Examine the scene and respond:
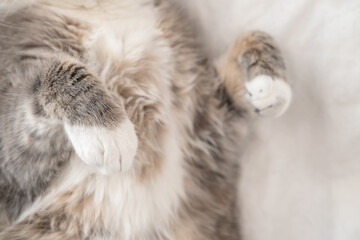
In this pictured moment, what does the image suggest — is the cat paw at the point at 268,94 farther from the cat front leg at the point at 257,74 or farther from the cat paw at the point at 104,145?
the cat paw at the point at 104,145

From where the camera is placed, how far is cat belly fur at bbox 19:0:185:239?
110 centimetres

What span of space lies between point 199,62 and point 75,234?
726 millimetres

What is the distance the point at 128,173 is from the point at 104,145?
0.56 ft

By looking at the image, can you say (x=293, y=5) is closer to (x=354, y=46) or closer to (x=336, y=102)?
(x=354, y=46)

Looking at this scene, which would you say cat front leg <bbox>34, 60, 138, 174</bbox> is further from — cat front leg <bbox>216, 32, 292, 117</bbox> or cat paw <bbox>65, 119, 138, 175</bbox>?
cat front leg <bbox>216, 32, 292, 117</bbox>

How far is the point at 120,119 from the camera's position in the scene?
1.00 m

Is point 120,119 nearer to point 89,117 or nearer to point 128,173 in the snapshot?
point 89,117

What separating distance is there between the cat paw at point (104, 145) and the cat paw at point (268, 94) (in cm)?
43

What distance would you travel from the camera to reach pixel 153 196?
1149mm

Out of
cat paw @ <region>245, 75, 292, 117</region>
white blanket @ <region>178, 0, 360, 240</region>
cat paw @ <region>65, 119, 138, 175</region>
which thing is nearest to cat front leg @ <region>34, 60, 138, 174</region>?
cat paw @ <region>65, 119, 138, 175</region>

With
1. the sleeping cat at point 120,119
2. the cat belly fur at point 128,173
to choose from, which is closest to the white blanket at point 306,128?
the sleeping cat at point 120,119

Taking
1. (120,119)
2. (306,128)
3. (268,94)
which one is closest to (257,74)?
(268,94)

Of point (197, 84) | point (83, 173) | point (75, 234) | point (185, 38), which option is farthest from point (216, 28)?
point (75, 234)

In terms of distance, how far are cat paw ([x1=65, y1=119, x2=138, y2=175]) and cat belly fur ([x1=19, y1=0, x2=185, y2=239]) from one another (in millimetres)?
120
